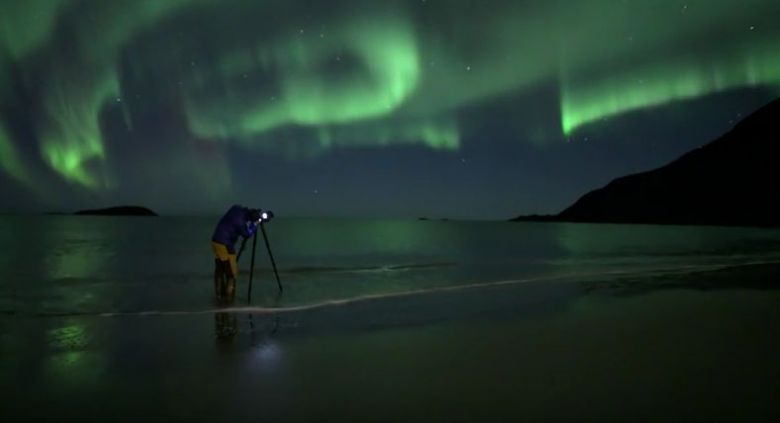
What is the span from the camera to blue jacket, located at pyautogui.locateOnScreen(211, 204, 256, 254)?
12031mm

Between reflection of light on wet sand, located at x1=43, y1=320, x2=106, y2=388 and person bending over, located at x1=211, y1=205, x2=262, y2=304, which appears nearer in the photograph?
reflection of light on wet sand, located at x1=43, y1=320, x2=106, y2=388

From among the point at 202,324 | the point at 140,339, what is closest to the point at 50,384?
the point at 140,339

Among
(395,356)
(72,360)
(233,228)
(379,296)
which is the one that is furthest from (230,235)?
(395,356)

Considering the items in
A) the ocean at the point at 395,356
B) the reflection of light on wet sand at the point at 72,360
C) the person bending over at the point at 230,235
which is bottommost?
the ocean at the point at 395,356

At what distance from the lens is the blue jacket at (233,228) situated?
12.0m

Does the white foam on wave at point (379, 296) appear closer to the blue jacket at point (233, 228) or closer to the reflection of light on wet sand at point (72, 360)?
the blue jacket at point (233, 228)

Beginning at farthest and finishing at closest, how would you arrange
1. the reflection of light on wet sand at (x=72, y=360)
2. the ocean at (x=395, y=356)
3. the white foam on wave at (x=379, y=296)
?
the white foam on wave at (x=379, y=296)
the reflection of light on wet sand at (x=72, y=360)
the ocean at (x=395, y=356)

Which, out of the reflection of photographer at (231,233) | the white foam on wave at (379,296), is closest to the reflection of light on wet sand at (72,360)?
the white foam on wave at (379,296)

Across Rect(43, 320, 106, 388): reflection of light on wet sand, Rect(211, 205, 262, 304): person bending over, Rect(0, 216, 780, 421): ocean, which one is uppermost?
Rect(211, 205, 262, 304): person bending over

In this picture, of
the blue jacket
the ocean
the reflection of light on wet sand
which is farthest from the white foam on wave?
the reflection of light on wet sand

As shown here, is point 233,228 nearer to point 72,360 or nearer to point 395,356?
point 72,360

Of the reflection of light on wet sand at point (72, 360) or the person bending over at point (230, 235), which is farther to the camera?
the person bending over at point (230, 235)

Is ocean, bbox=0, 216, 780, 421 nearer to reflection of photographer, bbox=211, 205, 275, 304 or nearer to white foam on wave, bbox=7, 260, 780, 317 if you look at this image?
white foam on wave, bbox=7, 260, 780, 317

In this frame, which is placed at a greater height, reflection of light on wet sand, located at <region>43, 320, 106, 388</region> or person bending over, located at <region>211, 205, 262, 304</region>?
person bending over, located at <region>211, 205, 262, 304</region>
